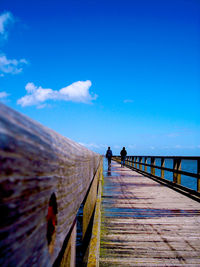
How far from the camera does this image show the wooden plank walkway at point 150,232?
10.5 ft

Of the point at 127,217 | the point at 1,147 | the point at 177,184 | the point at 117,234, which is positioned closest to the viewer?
the point at 1,147

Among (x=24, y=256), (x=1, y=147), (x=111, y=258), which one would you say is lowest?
(x=111, y=258)

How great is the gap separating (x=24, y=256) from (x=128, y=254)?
3350 mm

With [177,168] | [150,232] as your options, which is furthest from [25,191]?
[177,168]

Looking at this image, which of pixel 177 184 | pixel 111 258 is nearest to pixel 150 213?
pixel 111 258

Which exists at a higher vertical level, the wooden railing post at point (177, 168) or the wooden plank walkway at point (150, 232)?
the wooden railing post at point (177, 168)

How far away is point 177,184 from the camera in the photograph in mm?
8828

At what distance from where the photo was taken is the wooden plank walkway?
126 inches

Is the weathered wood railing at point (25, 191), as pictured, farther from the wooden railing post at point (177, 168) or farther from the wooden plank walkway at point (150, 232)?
the wooden railing post at point (177, 168)

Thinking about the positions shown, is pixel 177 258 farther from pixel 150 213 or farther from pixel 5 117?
pixel 5 117

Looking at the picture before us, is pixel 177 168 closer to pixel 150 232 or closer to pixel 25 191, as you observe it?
pixel 150 232

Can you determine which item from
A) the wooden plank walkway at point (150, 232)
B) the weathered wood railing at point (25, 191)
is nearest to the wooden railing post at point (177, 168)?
the wooden plank walkway at point (150, 232)

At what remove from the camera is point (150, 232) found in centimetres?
416

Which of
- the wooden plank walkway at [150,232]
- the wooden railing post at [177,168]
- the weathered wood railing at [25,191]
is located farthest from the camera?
the wooden railing post at [177,168]
